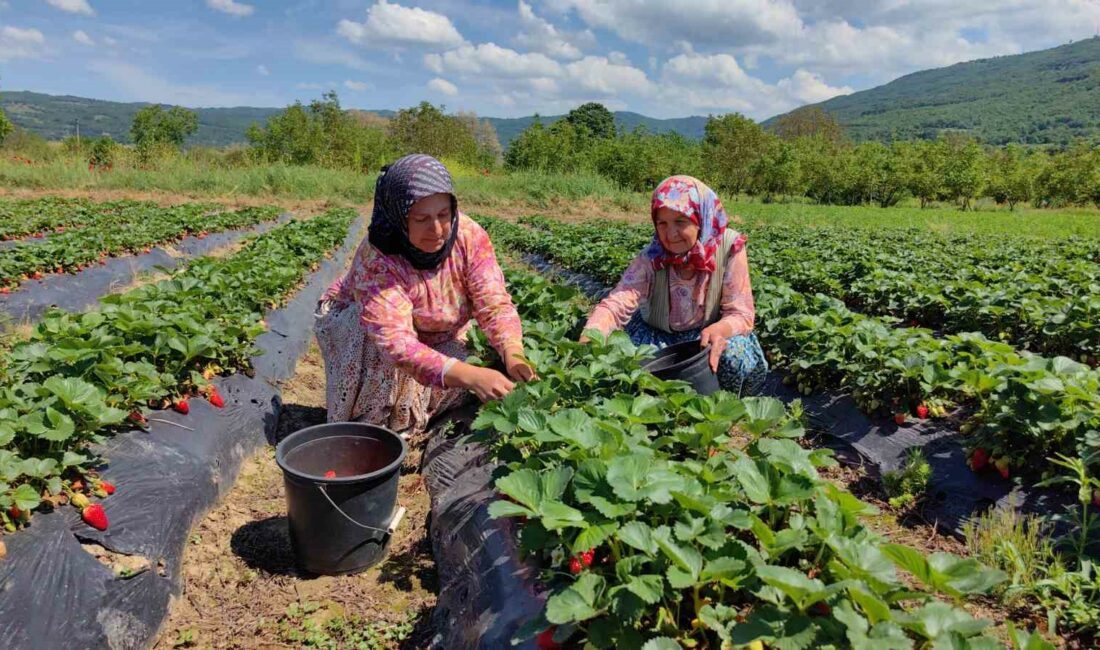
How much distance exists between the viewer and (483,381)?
2576 mm

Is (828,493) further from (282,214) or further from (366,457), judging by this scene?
(282,214)

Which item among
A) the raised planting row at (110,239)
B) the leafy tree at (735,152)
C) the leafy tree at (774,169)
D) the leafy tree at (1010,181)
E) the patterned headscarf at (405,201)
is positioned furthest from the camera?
the leafy tree at (735,152)

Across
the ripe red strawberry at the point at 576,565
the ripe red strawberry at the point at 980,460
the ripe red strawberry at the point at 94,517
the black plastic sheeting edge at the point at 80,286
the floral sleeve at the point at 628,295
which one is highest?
the floral sleeve at the point at 628,295

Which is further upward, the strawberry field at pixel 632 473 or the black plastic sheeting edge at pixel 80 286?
the strawberry field at pixel 632 473

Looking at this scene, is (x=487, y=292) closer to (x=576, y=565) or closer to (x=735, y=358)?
(x=735, y=358)

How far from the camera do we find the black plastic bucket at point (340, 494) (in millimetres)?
2492

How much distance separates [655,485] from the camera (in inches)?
58.4

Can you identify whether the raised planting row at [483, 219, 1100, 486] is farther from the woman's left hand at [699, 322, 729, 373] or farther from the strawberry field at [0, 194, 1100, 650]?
the woman's left hand at [699, 322, 729, 373]

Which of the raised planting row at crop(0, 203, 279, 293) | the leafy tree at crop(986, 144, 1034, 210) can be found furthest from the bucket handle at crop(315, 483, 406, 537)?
the leafy tree at crop(986, 144, 1034, 210)

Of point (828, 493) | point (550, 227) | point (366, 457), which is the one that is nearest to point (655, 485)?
point (828, 493)

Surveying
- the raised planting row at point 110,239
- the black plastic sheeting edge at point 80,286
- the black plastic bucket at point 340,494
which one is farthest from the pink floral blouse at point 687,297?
the raised planting row at point 110,239

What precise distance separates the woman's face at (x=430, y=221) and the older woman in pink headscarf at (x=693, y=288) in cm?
84

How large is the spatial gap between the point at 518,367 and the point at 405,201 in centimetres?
91

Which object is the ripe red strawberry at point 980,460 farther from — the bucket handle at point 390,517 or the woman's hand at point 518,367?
the bucket handle at point 390,517
